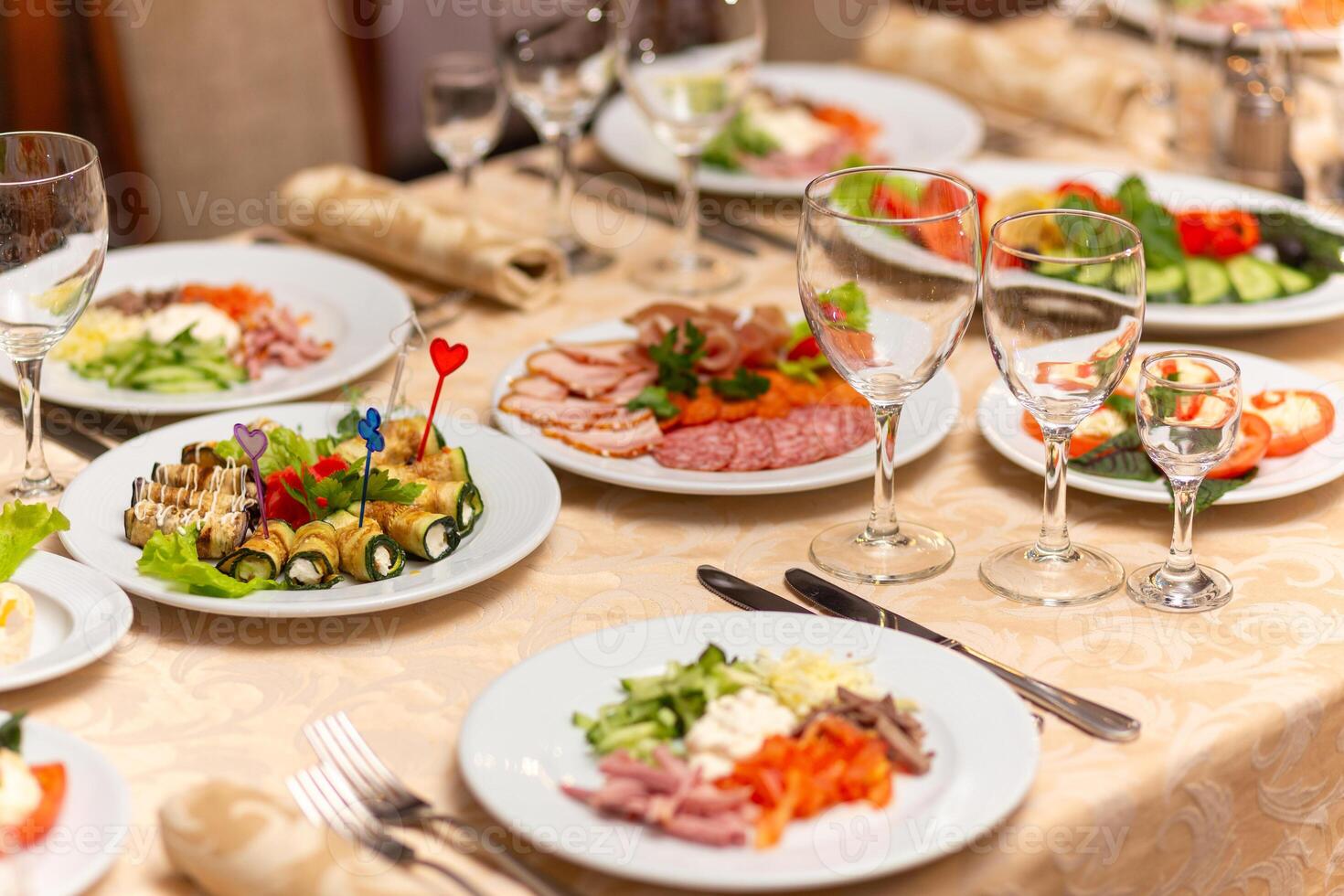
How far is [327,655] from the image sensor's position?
1.23 metres

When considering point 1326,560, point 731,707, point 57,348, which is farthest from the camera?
point 57,348

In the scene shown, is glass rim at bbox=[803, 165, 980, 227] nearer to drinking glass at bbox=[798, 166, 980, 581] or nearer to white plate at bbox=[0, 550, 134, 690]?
drinking glass at bbox=[798, 166, 980, 581]

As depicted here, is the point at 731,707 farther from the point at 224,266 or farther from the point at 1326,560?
the point at 224,266

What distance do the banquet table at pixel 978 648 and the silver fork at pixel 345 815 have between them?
1.4 inches

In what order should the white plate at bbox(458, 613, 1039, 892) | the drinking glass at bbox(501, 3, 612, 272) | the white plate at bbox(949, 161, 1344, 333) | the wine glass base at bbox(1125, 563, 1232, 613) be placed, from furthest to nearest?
the drinking glass at bbox(501, 3, 612, 272) < the white plate at bbox(949, 161, 1344, 333) < the wine glass base at bbox(1125, 563, 1232, 613) < the white plate at bbox(458, 613, 1039, 892)

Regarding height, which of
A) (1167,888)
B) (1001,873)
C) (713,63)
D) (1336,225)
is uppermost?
(713,63)

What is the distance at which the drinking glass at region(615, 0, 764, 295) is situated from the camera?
6.47 ft

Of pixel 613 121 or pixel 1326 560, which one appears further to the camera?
pixel 613 121

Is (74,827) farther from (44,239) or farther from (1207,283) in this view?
(1207,283)

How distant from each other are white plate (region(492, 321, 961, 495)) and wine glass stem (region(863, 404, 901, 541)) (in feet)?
0.25

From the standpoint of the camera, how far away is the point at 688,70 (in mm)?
1987

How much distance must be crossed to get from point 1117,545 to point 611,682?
55 cm

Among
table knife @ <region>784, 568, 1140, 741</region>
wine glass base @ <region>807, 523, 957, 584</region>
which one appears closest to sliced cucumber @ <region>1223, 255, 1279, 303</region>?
wine glass base @ <region>807, 523, 957, 584</region>

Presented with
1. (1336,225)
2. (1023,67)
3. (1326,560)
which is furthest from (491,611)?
(1023,67)
